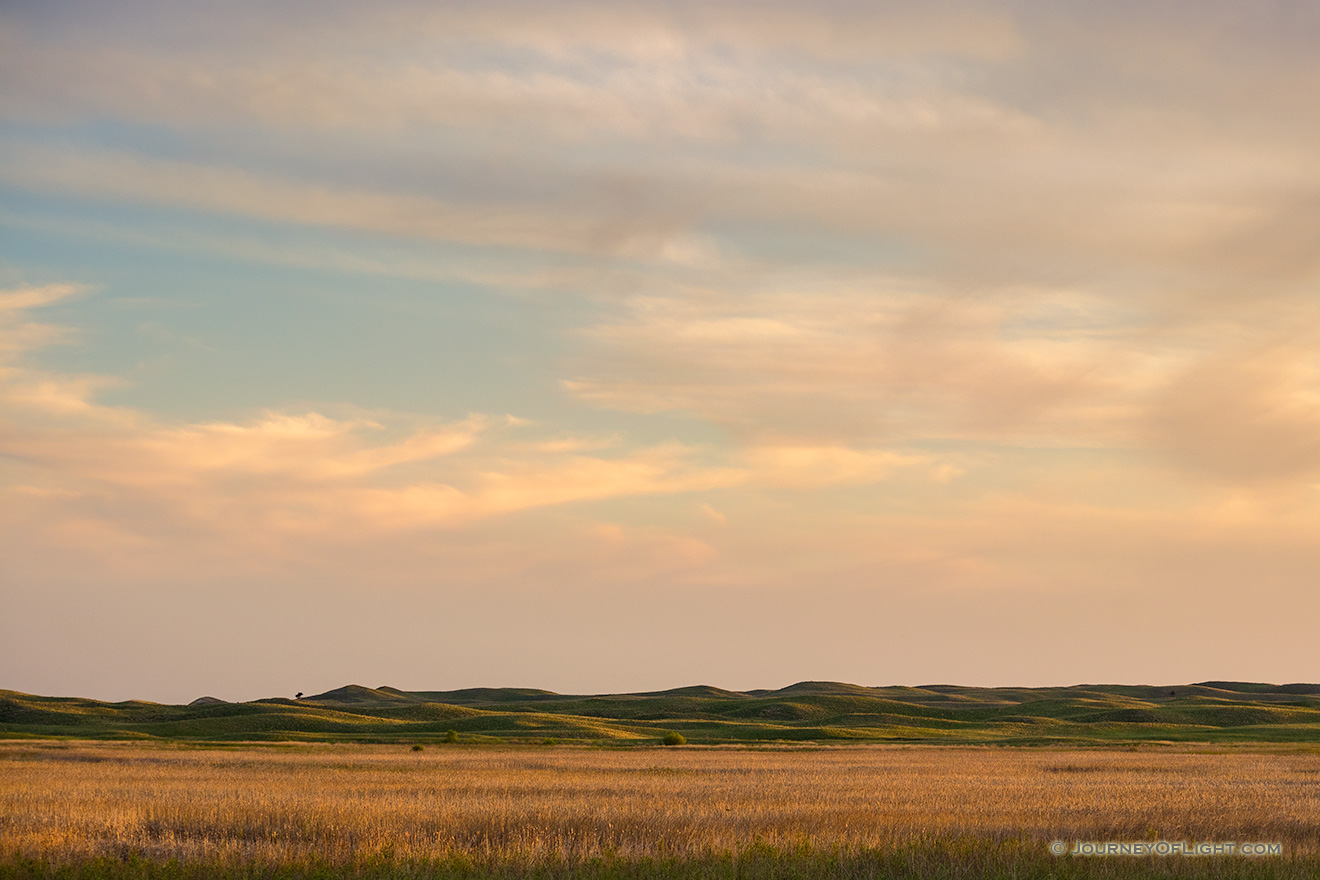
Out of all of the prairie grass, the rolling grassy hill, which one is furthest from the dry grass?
the rolling grassy hill

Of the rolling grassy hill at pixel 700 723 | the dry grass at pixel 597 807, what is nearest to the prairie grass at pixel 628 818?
the dry grass at pixel 597 807

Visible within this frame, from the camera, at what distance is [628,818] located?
84.1ft

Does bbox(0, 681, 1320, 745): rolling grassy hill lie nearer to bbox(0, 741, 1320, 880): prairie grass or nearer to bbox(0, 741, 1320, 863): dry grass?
bbox(0, 741, 1320, 863): dry grass

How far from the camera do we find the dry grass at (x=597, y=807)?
21250 millimetres

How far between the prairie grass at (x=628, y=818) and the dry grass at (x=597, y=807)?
3.6 inches

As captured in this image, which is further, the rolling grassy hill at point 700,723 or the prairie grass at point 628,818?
the rolling grassy hill at point 700,723

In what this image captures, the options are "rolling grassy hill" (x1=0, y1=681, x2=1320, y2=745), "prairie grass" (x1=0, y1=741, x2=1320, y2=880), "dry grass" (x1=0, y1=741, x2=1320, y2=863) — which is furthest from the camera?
"rolling grassy hill" (x1=0, y1=681, x2=1320, y2=745)

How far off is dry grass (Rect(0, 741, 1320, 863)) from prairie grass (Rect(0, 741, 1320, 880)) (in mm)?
91

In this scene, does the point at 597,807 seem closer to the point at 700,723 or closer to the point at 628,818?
the point at 628,818

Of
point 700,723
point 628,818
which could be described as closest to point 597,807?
point 628,818

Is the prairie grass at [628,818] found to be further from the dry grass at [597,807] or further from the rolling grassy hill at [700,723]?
the rolling grassy hill at [700,723]

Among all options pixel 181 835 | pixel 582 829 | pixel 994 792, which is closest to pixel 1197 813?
pixel 994 792

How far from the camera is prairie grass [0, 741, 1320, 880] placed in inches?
722

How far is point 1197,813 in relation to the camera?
27125 millimetres
